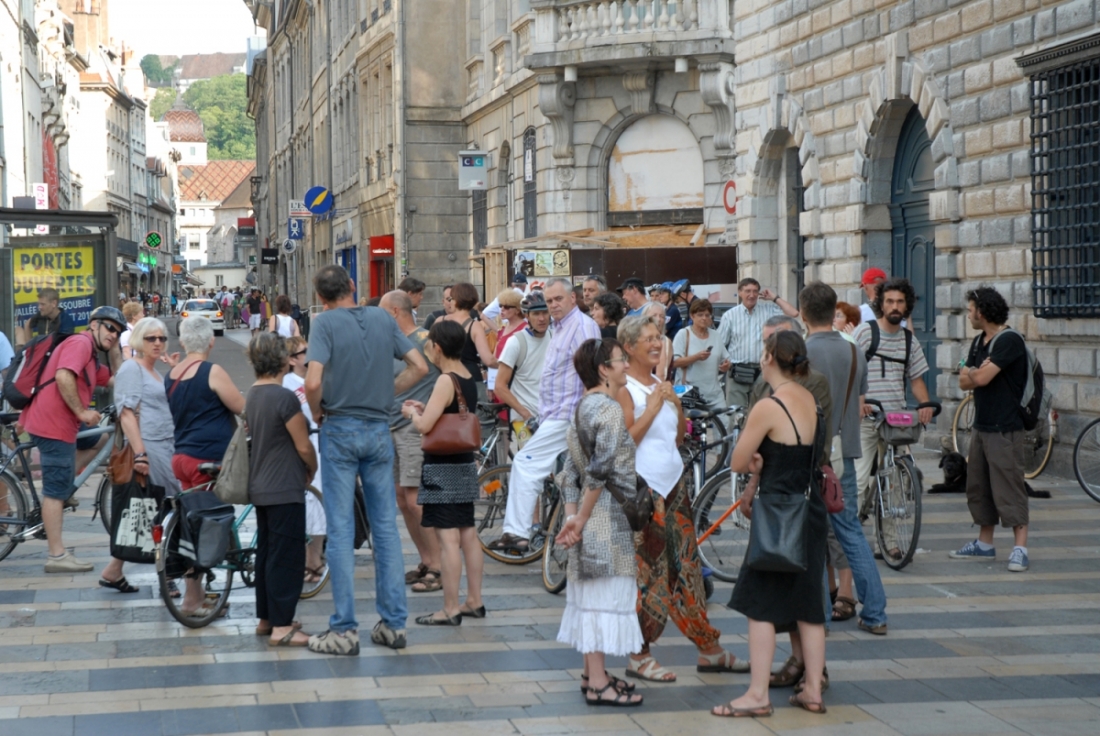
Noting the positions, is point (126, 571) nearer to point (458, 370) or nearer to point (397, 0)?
point (458, 370)

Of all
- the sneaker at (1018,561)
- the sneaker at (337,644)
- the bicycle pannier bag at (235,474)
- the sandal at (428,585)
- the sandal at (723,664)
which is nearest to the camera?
the sandal at (723,664)

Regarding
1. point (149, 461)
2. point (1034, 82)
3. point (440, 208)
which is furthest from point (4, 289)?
point (440, 208)

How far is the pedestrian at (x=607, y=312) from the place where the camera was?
38.1 feet

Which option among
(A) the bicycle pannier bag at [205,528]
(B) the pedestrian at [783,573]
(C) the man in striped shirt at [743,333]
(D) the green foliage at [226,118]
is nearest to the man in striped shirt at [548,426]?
(A) the bicycle pannier bag at [205,528]

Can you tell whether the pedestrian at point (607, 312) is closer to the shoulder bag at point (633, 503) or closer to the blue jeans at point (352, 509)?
the blue jeans at point (352, 509)

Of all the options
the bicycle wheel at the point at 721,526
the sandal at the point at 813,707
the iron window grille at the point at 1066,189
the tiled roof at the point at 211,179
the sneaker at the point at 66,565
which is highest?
the tiled roof at the point at 211,179

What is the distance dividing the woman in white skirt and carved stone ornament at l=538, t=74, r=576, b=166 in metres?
A: 20.2

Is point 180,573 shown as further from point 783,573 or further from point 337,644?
point 783,573

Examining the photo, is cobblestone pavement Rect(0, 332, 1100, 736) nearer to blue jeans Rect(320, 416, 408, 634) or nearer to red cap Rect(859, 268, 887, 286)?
blue jeans Rect(320, 416, 408, 634)

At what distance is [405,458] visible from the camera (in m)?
9.09

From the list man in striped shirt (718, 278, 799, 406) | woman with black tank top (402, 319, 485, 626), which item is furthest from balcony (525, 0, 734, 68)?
woman with black tank top (402, 319, 485, 626)

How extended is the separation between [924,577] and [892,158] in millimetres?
8586

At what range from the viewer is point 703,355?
13164 millimetres

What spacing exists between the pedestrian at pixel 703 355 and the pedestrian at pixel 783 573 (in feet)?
22.1
